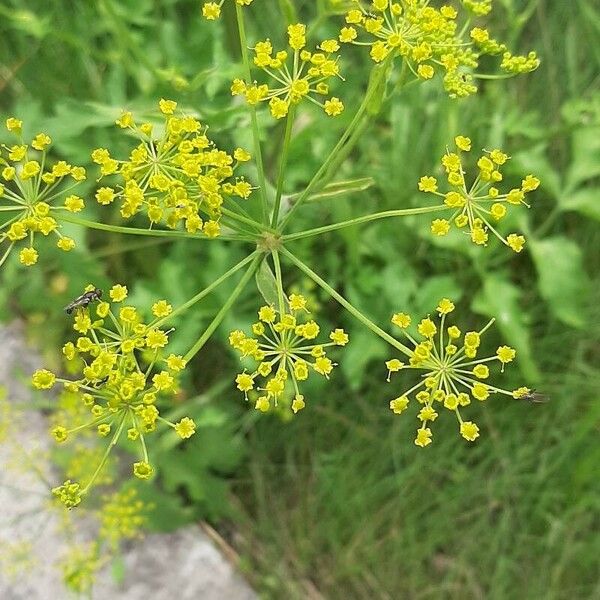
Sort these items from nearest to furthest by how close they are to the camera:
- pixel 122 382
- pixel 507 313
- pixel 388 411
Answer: pixel 122 382 < pixel 507 313 < pixel 388 411

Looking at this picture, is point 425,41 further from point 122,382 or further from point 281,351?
point 122,382

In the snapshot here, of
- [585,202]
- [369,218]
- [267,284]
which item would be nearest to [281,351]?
[267,284]

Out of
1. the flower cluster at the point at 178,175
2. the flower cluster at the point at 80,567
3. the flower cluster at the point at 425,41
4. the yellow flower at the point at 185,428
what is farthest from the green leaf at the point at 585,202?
the flower cluster at the point at 80,567

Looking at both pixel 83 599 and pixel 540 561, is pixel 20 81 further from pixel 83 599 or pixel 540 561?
pixel 540 561

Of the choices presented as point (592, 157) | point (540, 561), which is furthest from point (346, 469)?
point (592, 157)

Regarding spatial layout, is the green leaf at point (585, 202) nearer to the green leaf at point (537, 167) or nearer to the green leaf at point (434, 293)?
the green leaf at point (537, 167)

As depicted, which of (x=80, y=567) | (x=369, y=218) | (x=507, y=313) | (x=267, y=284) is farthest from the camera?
(x=507, y=313)

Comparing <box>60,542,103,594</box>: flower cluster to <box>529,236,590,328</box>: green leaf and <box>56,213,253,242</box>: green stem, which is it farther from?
<box>529,236,590,328</box>: green leaf
